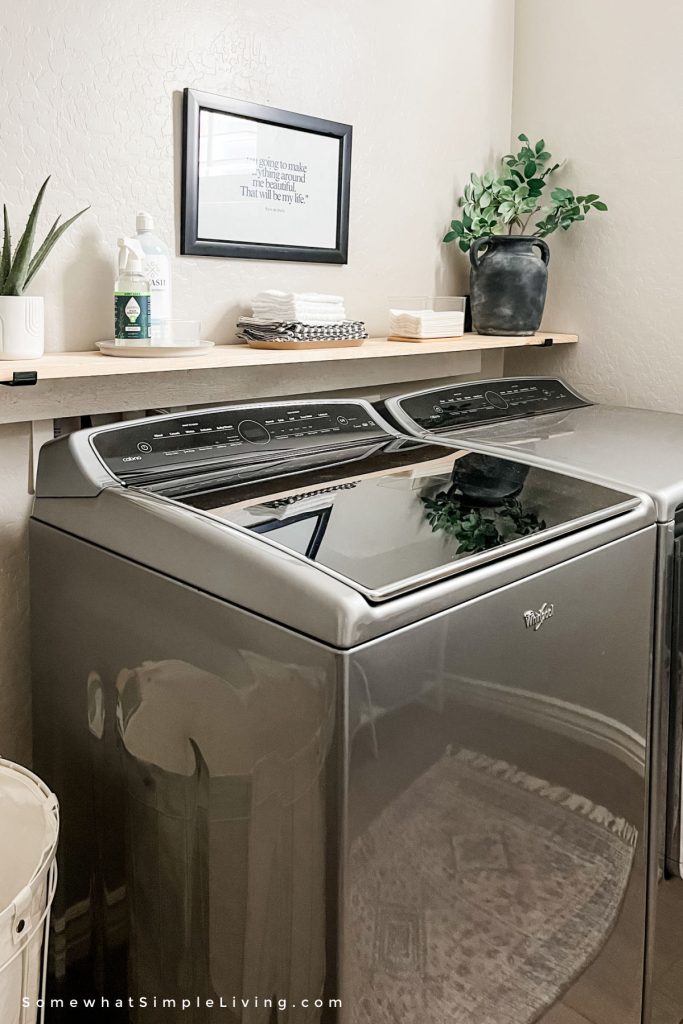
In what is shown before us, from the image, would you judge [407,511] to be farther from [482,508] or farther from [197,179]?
[197,179]

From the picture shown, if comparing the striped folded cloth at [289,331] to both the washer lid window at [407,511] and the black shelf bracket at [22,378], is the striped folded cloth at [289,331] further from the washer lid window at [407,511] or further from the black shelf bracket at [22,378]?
the black shelf bracket at [22,378]

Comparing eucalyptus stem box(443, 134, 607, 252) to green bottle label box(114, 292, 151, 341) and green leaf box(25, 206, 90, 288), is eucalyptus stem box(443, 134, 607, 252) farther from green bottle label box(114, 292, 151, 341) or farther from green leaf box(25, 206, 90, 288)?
green leaf box(25, 206, 90, 288)

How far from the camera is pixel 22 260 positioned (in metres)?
1.40

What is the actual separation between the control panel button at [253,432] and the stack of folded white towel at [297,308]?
29 centimetres

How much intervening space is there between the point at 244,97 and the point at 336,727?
143 centimetres

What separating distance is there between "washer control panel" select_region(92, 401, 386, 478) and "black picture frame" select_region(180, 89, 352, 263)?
392 millimetres

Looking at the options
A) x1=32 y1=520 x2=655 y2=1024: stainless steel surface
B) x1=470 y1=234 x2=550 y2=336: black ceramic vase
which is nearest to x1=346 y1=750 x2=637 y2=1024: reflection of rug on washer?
x1=32 y1=520 x2=655 y2=1024: stainless steel surface

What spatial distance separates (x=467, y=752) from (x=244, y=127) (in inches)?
54.5

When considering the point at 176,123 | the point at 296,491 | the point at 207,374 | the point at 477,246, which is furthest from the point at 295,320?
the point at 477,246

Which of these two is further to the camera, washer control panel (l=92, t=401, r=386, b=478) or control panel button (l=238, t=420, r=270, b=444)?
control panel button (l=238, t=420, r=270, b=444)

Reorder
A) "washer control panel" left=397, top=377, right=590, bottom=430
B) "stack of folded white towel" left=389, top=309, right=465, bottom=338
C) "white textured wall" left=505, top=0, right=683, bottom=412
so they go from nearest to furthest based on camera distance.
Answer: "washer control panel" left=397, top=377, right=590, bottom=430 → "stack of folded white towel" left=389, top=309, right=465, bottom=338 → "white textured wall" left=505, top=0, right=683, bottom=412

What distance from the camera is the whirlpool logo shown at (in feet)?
4.09

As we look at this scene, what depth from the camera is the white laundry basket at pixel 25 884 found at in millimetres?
1039

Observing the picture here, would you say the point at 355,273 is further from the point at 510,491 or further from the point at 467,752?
the point at 467,752
